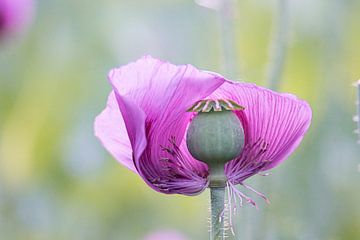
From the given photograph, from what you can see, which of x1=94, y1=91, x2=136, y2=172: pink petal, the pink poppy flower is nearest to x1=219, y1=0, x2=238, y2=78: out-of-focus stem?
x1=94, y1=91, x2=136, y2=172: pink petal

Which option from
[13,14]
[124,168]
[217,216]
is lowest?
[217,216]

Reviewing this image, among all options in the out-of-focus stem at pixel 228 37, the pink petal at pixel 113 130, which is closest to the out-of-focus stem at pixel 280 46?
the out-of-focus stem at pixel 228 37

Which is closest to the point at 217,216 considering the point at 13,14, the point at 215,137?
the point at 215,137

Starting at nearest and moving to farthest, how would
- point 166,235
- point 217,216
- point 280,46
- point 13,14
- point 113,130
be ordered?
point 217,216, point 113,130, point 280,46, point 166,235, point 13,14

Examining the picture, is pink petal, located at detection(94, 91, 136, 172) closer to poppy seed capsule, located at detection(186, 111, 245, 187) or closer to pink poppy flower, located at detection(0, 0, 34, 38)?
poppy seed capsule, located at detection(186, 111, 245, 187)

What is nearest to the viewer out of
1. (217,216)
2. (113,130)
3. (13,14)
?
(217,216)

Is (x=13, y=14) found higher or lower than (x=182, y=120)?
higher

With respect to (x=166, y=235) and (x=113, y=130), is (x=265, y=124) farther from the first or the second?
(x=166, y=235)

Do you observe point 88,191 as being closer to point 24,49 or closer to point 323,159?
point 323,159
